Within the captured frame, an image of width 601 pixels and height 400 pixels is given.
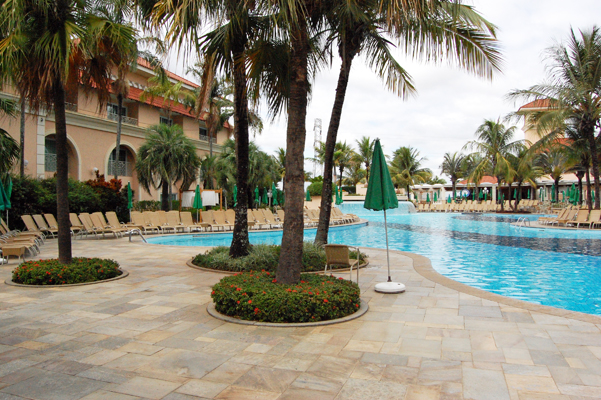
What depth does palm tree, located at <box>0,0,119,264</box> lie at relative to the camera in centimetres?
671

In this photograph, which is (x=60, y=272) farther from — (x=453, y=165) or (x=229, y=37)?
(x=453, y=165)

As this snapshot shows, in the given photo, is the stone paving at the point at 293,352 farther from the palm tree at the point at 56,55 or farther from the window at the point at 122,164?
the window at the point at 122,164

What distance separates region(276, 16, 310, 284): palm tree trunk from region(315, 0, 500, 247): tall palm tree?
0.84 m

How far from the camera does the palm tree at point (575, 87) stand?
17406mm

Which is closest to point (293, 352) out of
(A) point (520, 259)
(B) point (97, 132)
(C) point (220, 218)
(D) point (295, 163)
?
(D) point (295, 163)

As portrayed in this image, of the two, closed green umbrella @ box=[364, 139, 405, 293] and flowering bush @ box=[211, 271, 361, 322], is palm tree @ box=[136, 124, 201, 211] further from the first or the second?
flowering bush @ box=[211, 271, 361, 322]

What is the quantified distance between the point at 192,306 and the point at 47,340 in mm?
1879

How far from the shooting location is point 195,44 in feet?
17.3

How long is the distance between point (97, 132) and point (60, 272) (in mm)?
19583

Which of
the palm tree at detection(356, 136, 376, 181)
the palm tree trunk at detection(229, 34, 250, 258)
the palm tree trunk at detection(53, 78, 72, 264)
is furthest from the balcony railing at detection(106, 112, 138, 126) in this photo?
the palm tree at detection(356, 136, 376, 181)

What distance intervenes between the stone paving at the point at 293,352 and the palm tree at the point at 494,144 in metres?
32.9

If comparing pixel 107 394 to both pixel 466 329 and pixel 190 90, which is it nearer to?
pixel 466 329

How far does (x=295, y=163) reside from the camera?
18.5ft

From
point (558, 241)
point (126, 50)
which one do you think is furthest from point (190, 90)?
point (558, 241)
